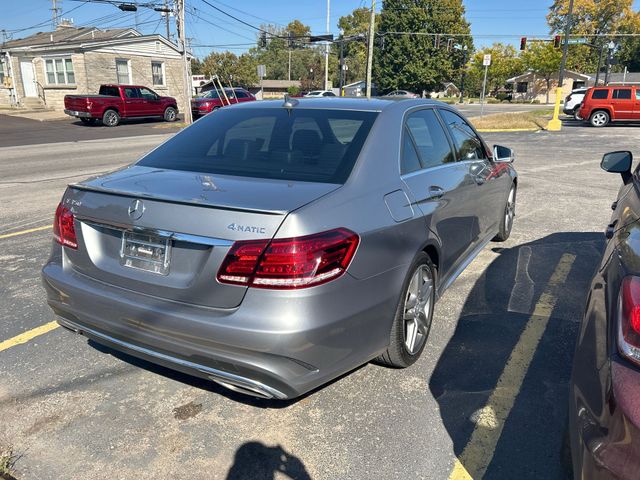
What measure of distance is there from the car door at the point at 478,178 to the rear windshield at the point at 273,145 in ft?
4.08

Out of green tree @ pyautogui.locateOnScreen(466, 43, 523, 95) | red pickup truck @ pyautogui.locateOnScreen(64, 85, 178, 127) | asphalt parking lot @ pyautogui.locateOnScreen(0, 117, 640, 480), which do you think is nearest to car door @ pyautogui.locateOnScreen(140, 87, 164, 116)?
red pickup truck @ pyautogui.locateOnScreen(64, 85, 178, 127)

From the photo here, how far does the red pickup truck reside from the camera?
24.1 meters

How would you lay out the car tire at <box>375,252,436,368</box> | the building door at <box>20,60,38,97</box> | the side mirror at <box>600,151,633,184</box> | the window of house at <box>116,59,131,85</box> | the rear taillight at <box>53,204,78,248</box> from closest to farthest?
the rear taillight at <box>53,204,78,248</box> → the car tire at <box>375,252,436,368</box> → the side mirror at <box>600,151,633,184</box> → the window of house at <box>116,59,131,85</box> → the building door at <box>20,60,38,97</box>

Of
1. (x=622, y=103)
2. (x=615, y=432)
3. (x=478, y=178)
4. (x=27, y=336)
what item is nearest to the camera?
(x=615, y=432)

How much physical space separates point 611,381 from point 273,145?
2257 mm

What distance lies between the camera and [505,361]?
3404 millimetres

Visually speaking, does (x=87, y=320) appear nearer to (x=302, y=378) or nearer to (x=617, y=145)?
(x=302, y=378)

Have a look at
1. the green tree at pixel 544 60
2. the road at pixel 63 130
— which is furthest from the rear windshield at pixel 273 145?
the green tree at pixel 544 60

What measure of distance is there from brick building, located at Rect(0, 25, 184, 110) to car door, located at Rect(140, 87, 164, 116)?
5785mm

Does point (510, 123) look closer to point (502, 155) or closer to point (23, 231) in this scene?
point (502, 155)

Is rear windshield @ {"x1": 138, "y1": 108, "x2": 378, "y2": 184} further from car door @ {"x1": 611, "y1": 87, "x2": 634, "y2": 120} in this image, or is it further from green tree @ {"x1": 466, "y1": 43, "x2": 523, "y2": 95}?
green tree @ {"x1": 466, "y1": 43, "x2": 523, "y2": 95}

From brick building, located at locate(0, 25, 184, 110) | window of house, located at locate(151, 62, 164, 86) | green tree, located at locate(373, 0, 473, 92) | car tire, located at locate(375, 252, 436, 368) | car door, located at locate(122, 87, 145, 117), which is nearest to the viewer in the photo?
car tire, located at locate(375, 252, 436, 368)

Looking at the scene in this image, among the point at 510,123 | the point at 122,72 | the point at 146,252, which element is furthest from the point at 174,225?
the point at 122,72

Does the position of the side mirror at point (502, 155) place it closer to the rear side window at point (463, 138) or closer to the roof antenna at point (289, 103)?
the rear side window at point (463, 138)
